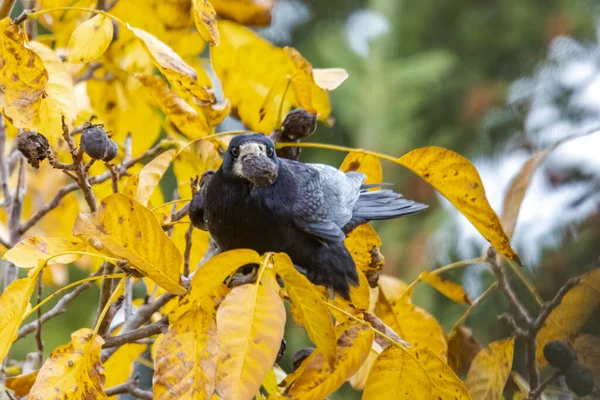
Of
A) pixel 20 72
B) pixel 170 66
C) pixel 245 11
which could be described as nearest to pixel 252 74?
pixel 245 11

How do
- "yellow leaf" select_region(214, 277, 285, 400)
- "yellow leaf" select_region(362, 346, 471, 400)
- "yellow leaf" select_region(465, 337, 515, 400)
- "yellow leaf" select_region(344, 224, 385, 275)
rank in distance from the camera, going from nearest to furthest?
"yellow leaf" select_region(214, 277, 285, 400)
"yellow leaf" select_region(362, 346, 471, 400)
"yellow leaf" select_region(465, 337, 515, 400)
"yellow leaf" select_region(344, 224, 385, 275)

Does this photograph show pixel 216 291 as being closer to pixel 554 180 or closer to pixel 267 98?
pixel 267 98

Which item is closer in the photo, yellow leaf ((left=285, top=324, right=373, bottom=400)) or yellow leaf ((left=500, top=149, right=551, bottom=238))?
yellow leaf ((left=285, top=324, right=373, bottom=400))

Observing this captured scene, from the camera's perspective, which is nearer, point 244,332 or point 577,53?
point 244,332

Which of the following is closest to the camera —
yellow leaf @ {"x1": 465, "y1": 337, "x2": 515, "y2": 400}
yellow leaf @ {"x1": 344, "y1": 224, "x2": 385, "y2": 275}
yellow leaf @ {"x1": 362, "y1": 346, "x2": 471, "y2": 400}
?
yellow leaf @ {"x1": 362, "y1": 346, "x2": 471, "y2": 400}

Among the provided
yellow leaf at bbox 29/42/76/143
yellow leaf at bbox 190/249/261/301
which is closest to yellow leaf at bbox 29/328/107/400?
yellow leaf at bbox 190/249/261/301

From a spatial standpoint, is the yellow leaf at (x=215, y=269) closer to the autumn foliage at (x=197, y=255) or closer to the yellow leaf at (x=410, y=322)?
the autumn foliage at (x=197, y=255)

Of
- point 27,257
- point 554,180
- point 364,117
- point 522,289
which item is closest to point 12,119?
point 27,257

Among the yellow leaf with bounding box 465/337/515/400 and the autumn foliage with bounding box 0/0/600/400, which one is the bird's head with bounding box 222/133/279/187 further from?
the yellow leaf with bounding box 465/337/515/400
